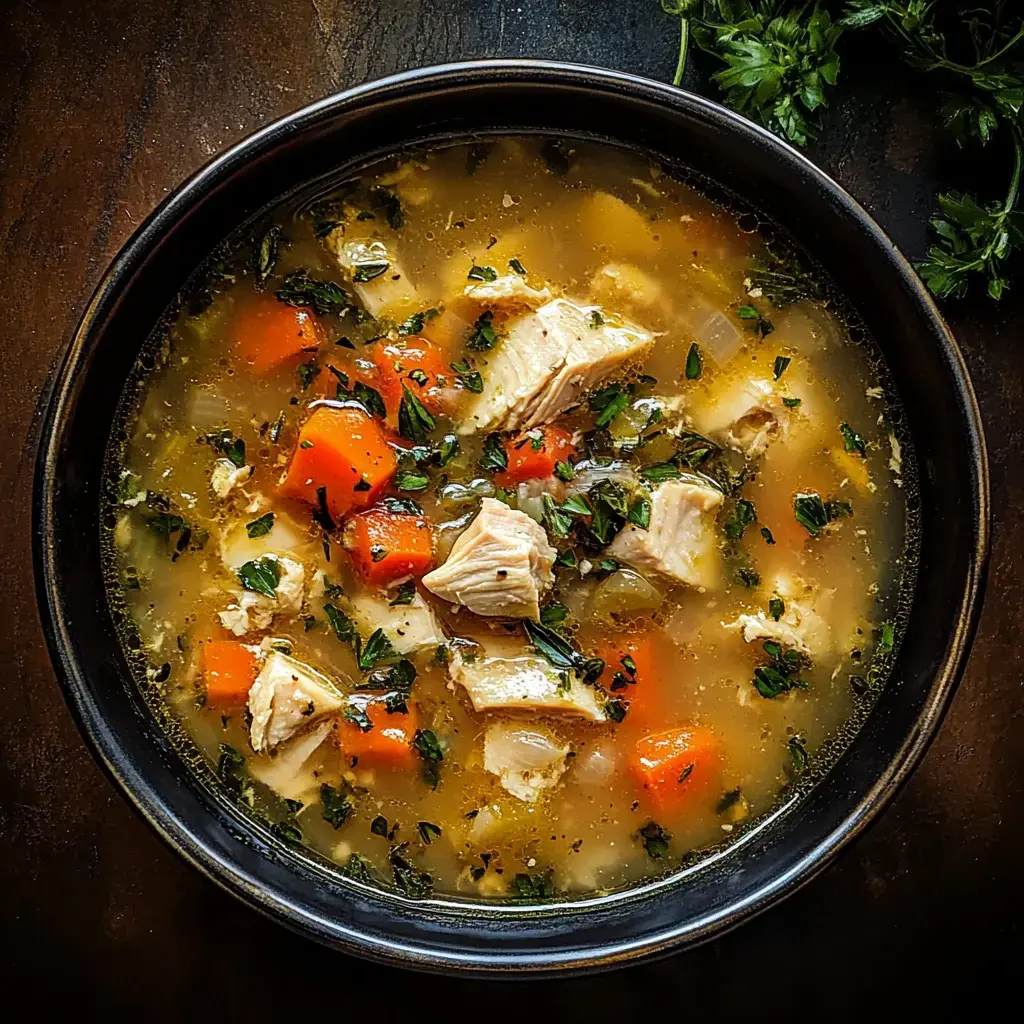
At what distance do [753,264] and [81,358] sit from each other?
149 centimetres

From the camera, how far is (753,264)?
2510mm

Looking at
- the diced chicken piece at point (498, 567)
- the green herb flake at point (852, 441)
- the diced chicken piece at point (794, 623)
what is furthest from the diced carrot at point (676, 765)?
the green herb flake at point (852, 441)

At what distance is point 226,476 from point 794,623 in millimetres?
1322

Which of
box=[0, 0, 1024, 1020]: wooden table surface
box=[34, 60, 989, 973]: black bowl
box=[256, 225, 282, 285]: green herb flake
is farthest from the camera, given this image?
box=[0, 0, 1024, 1020]: wooden table surface

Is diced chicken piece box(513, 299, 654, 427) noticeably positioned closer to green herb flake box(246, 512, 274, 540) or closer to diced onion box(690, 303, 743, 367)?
diced onion box(690, 303, 743, 367)

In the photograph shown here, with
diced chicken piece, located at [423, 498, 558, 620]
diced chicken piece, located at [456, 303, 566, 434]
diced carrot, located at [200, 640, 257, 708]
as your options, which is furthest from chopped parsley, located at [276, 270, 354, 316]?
diced carrot, located at [200, 640, 257, 708]

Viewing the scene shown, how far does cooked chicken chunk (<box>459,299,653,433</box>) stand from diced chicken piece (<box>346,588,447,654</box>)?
1.37 feet

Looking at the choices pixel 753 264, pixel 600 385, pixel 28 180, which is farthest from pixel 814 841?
pixel 28 180

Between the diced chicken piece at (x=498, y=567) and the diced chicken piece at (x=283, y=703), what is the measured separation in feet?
1.10

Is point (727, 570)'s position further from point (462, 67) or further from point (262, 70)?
point (262, 70)

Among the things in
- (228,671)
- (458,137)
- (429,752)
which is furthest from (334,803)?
(458,137)

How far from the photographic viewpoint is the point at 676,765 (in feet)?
7.99

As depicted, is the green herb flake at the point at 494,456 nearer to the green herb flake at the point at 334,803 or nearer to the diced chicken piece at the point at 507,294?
the diced chicken piece at the point at 507,294

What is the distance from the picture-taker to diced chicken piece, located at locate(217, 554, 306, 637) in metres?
2.38
